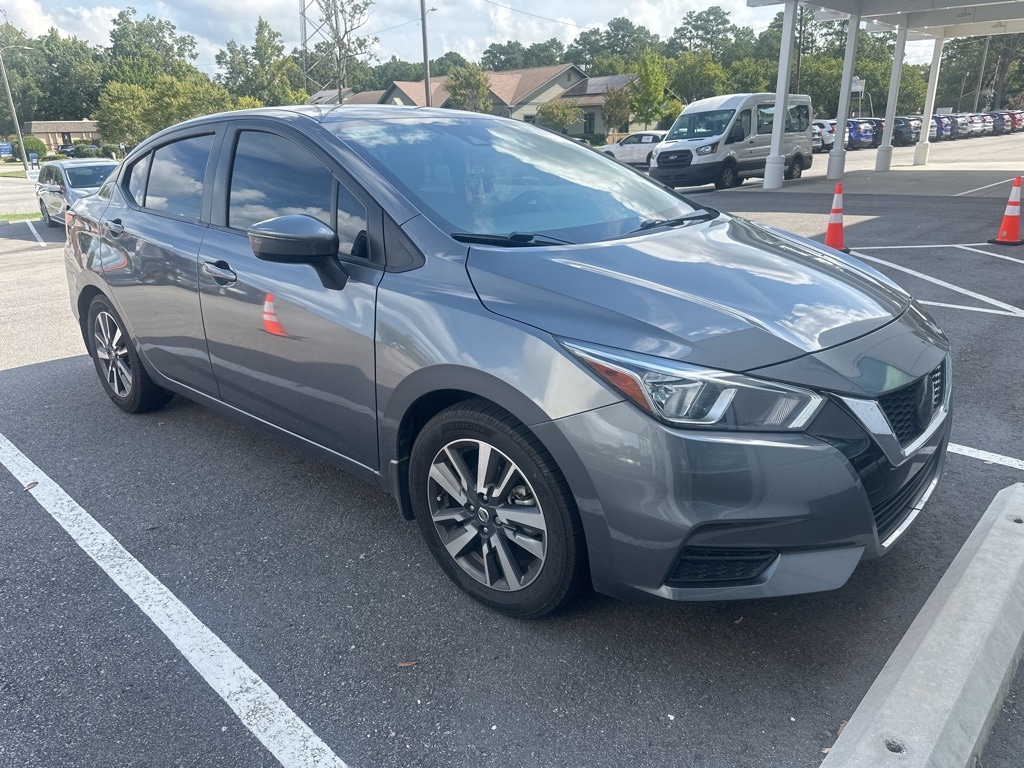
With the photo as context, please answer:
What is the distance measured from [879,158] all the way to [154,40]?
114m

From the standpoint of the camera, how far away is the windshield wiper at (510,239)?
2.72m

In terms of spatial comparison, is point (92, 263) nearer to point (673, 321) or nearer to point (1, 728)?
point (1, 728)

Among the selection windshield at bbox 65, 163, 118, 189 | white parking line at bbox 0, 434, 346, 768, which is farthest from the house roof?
white parking line at bbox 0, 434, 346, 768

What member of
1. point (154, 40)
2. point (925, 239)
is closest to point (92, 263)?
point (925, 239)

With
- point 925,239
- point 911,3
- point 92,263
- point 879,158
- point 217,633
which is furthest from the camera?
point 879,158

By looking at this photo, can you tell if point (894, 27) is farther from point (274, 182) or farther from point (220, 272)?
point (220, 272)

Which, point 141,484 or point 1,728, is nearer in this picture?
point 1,728

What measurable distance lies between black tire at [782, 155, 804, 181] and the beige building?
71247 mm

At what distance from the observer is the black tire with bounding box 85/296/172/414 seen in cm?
448

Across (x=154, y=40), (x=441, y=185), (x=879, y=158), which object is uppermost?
(x=154, y=40)

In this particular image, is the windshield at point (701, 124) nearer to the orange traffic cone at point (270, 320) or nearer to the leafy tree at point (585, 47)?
the orange traffic cone at point (270, 320)

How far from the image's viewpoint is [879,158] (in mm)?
25125

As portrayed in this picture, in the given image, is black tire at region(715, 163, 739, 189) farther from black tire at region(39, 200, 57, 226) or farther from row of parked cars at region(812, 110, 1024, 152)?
black tire at region(39, 200, 57, 226)

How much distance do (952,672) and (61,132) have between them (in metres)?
90.4
